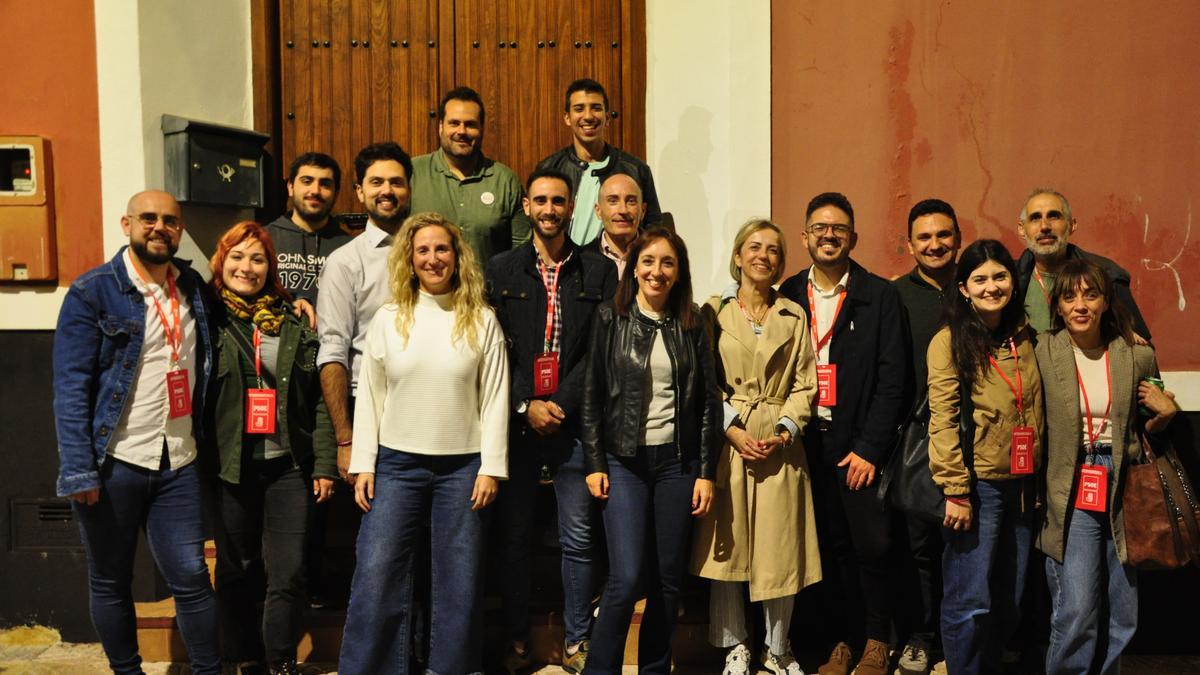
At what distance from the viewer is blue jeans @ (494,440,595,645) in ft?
12.1

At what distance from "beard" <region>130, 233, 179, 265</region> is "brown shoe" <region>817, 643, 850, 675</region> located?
2921mm

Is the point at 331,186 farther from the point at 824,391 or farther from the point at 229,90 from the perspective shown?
the point at 824,391

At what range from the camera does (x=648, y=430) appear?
3.58 meters

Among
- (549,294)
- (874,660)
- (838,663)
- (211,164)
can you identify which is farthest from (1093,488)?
(211,164)

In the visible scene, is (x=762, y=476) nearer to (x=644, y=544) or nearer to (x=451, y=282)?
(x=644, y=544)

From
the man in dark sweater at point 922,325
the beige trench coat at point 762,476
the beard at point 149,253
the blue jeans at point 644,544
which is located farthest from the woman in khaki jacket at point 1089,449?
the beard at point 149,253

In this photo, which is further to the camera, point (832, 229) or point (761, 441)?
point (832, 229)

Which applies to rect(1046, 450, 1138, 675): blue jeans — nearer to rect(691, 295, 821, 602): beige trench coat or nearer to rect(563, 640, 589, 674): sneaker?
rect(691, 295, 821, 602): beige trench coat

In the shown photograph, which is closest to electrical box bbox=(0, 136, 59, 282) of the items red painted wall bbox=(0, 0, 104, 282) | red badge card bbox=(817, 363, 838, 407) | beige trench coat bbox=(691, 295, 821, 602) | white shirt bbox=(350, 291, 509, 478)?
red painted wall bbox=(0, 0, 104, 282)

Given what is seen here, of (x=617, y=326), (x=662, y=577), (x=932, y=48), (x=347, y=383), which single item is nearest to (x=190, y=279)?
(x=347, y=383)

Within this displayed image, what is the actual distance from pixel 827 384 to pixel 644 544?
3.10 ft

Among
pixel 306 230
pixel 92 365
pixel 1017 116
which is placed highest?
pixel 1017 116

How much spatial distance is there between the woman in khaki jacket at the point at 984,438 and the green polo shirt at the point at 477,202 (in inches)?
68.9

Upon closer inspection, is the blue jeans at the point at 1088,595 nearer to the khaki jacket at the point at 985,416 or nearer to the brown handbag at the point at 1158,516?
the brown handbag at the point at 1158,516
